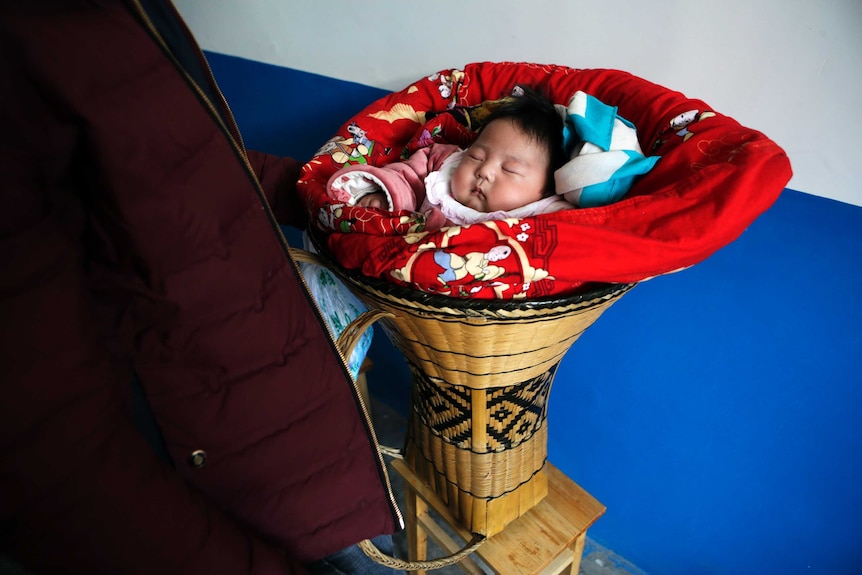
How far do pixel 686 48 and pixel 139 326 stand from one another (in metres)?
0.92

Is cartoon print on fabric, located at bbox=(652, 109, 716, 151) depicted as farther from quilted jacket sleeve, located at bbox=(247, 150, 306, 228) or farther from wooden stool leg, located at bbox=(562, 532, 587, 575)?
wooden stool leg, located at bbox=(562, 532, 587, 575)

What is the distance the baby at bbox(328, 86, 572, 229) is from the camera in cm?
86

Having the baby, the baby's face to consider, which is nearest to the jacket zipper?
the baby

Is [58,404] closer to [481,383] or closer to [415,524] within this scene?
[481,383]

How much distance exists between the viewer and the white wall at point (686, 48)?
775mm

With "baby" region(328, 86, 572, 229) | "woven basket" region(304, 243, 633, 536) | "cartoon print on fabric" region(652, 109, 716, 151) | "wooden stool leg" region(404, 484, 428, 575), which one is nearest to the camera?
"woven basket" region(304, 243, 633, 536)

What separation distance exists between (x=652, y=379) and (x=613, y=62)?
646mm

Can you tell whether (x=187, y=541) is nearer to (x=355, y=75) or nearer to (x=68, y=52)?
(x=68, y=52)

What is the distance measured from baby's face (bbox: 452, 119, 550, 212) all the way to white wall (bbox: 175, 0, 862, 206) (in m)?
0.28

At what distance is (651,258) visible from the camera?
1.94 ft

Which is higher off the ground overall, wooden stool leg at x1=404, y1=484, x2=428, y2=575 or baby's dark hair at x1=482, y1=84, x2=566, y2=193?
baby's dark hair at x1=482, y1=84, x2=566, y2=193

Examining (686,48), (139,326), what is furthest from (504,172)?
(139,326)

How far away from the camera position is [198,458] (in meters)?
0.52

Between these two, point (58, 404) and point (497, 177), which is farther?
point (497, 177)
